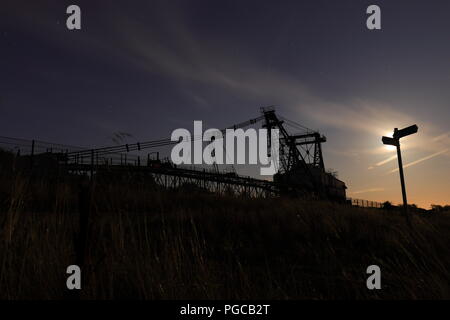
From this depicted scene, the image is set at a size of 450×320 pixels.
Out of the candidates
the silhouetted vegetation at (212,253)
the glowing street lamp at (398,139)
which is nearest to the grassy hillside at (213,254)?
the silhouetted vegetation at (212,253)

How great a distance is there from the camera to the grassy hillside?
107 inches

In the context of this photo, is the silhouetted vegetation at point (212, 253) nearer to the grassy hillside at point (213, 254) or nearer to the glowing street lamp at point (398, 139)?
the grassy hillside at point (213, 254)

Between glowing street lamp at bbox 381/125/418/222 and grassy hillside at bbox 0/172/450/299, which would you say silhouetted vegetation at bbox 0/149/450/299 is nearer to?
grassy hillside at bbox 0/172/450/299

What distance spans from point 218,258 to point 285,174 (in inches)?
1563

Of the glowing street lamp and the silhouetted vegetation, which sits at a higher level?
the glowing street lamp

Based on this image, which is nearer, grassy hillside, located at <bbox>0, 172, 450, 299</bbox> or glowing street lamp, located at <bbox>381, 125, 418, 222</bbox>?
grassy hillside, located at <bbox>0, 172, 450, 299</bbox>

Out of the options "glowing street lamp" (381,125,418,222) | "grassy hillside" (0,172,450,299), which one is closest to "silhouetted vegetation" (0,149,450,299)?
"grassy hillside" (0,172,450,299)

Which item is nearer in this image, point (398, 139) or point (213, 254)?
point (213, 254)

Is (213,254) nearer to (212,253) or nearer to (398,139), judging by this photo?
(212,253)

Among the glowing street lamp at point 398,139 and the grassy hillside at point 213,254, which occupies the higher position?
the glowing street lamp at point 398,139

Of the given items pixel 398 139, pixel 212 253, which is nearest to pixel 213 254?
pixel 212 253

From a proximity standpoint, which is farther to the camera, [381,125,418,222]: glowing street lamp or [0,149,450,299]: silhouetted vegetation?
[381,125,418,222]: glowing street lamp

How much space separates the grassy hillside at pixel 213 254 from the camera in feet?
8.91

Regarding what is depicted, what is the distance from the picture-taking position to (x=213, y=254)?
17.4 feet
